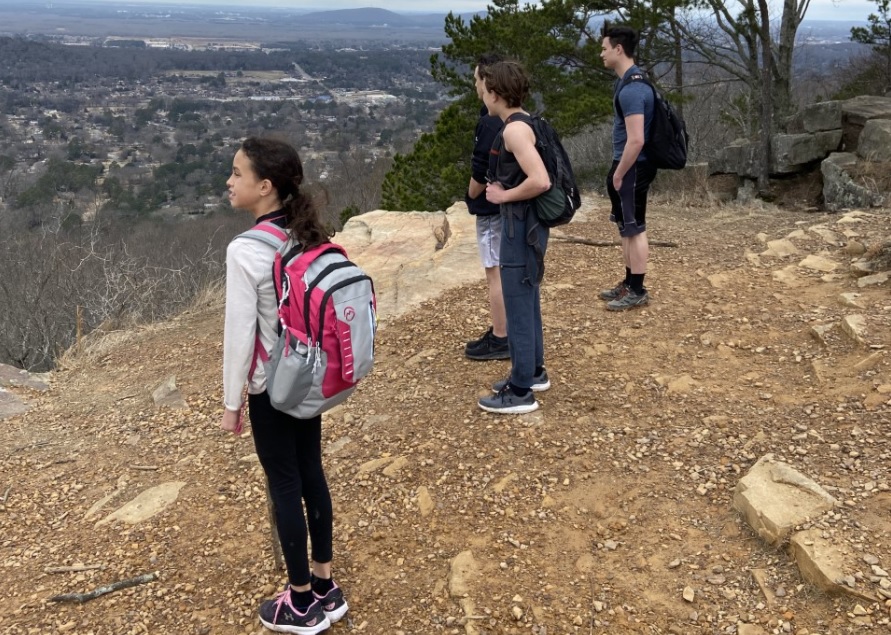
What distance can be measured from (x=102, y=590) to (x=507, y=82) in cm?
250

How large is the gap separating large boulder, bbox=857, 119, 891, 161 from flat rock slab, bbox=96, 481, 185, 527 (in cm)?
774

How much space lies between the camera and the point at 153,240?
23.5m

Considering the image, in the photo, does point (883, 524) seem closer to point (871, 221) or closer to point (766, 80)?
point (871, 221)

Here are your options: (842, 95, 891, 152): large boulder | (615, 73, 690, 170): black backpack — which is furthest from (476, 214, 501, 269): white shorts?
(842, 95, 891, 152): large boulder

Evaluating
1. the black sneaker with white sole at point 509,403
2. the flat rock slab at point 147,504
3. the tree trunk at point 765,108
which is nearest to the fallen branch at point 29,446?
the flat rock slab at point 147,504

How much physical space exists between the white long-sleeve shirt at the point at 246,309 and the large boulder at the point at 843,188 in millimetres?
7067

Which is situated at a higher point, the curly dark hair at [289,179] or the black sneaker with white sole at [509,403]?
the curly dark hair at [289,179]

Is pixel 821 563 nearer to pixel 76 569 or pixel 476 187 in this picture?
pixel 476 187

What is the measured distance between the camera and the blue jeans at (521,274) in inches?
125

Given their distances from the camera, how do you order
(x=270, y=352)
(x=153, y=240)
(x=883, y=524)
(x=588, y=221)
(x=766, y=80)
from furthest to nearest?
(x=153, y=240)
(x=766, y=80)
(x=588, y=221)
(x=883, y=524)
(x=270, y=352)

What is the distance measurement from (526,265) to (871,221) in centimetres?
454

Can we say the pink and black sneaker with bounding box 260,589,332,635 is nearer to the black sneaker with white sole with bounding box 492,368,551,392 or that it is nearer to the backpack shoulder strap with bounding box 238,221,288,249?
the backpack shoulder strap with bounding box 238,221,288,249

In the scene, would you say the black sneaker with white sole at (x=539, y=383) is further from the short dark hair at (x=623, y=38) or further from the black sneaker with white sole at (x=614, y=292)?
the short dark hair at (x=623, y=38)

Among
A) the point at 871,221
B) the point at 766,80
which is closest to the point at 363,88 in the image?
the point at 766,80
